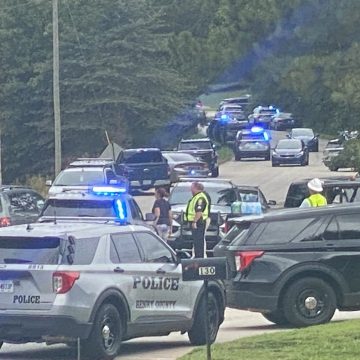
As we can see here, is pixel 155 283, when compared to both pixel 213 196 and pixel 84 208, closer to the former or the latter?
pixel 84 208

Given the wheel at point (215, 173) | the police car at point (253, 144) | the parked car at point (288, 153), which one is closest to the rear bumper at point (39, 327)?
the wheel at point (215, 173)

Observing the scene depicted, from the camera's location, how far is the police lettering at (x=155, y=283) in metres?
14.7

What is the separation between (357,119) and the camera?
37938 millimetres

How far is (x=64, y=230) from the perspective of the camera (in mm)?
14141

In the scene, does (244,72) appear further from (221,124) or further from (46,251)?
(46,251)

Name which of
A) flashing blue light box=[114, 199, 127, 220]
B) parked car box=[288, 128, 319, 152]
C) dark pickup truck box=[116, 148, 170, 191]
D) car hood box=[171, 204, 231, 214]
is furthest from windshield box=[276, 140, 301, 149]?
flashing blue light box=[114, 199, 127, 220]

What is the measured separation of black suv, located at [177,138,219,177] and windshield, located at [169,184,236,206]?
25.8 metres

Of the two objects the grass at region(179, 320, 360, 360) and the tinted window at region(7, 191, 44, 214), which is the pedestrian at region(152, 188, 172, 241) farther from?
the grass at region(179, 320, 360, 360)

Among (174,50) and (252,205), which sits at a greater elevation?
(174,50)

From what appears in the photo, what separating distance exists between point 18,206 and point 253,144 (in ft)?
124

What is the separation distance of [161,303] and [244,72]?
31.2 meters

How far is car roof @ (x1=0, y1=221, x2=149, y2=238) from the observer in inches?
551

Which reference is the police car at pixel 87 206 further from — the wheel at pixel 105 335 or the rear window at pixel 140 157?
the rear window at pixel 140 157

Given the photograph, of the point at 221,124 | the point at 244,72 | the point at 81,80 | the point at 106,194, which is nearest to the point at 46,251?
the point at 106,194
